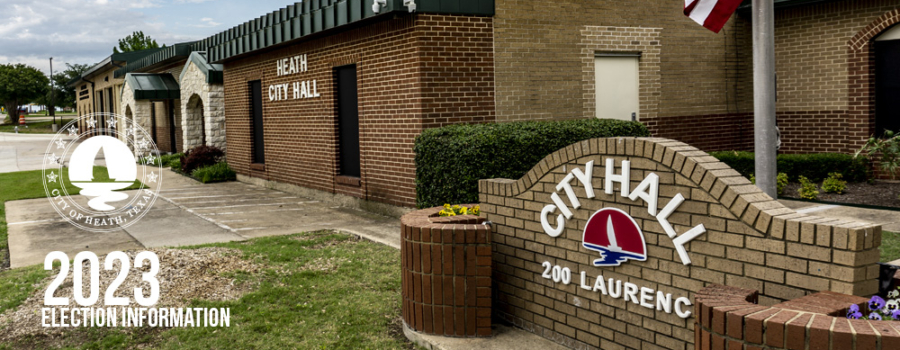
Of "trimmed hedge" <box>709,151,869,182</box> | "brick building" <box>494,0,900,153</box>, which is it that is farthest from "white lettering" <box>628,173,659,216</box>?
"trimmed hedge" <box>709,151,869,182</box>

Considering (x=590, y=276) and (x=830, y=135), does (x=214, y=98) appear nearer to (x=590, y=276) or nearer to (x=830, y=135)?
(x=830, y=135)

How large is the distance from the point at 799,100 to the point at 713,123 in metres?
1.66

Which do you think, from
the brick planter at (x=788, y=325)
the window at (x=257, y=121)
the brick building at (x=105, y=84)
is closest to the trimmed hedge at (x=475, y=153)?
the brick planter at (x=788, y=325)

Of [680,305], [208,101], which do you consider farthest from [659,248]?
[208,101]

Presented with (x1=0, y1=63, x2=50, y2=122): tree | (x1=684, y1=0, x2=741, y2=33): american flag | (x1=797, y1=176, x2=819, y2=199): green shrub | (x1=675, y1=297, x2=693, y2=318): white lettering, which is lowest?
(x1=675, y1=297, x2=693, y2=318): white lettering

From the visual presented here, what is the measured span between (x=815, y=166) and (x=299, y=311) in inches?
381

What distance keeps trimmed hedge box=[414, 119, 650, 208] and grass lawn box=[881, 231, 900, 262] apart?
3.79m

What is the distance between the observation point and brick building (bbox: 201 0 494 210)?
1101 cm

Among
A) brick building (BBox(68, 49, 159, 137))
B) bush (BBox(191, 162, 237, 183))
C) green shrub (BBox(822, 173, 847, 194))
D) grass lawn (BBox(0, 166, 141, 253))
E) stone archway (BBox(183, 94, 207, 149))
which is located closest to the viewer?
green shrub (BBox(822, 173, 847, 194))

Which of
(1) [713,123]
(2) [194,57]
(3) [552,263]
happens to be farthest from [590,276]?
(2) [194,57]

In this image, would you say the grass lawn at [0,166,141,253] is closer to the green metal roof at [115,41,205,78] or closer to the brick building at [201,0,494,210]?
the brick building at [201,0,494,210]

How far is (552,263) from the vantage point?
17.3 feet

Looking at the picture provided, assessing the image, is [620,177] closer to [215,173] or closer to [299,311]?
[299,311]

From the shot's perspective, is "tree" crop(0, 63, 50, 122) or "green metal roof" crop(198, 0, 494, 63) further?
"tree" crop(0, 63, 50, 122)
